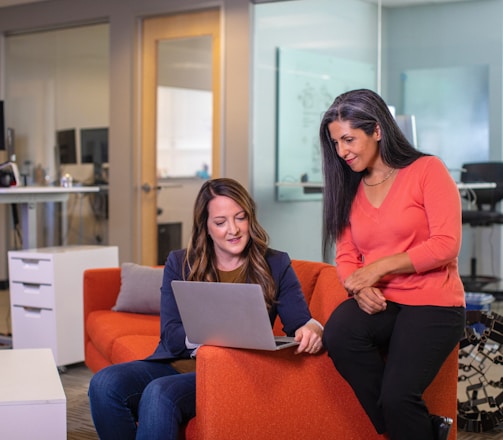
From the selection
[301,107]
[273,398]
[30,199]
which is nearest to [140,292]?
[30,199]

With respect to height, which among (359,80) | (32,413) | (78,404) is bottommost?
(78,404)

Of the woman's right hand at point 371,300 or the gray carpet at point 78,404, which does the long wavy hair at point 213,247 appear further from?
the gray carpet at point 78,404

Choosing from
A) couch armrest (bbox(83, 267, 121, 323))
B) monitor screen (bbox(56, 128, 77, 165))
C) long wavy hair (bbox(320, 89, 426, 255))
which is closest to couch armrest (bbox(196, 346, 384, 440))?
long wavy hair (bbox(320, 89, 426, 255))

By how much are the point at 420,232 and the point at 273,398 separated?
618 mm

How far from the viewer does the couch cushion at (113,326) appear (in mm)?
3832

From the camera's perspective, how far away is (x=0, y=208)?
7.89 m

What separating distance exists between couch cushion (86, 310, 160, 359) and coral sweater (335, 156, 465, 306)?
5.01 feet

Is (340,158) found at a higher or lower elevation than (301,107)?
lower

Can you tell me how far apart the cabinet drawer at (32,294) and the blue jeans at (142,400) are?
87.6 inches

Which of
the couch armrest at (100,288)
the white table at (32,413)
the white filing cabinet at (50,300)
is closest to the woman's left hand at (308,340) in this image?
the white table at (32,413)

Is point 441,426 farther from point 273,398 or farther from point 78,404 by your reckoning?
point 78,404

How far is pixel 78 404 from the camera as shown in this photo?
162 inches

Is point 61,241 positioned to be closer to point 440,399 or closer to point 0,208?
point 0,208

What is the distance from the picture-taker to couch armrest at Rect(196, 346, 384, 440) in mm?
2383
